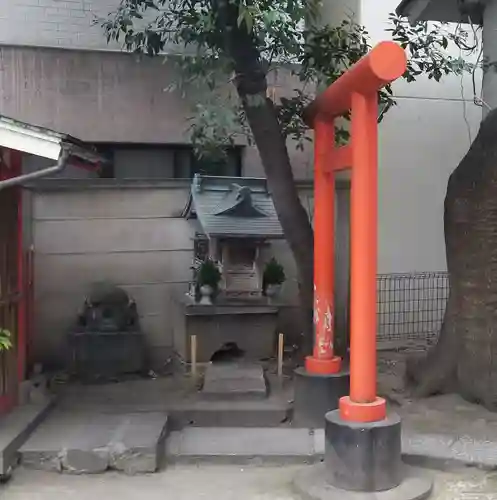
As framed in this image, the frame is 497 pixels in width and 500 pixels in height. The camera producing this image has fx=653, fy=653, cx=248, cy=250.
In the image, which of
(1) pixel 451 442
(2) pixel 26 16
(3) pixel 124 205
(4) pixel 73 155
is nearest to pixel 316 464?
(1) pixel 451 442

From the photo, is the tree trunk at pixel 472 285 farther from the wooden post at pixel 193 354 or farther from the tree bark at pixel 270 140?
the wooden post at pixel 193 354

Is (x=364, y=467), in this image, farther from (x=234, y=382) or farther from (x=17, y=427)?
(x=17, y=427)

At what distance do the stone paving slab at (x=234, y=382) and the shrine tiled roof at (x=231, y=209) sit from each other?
1845mm

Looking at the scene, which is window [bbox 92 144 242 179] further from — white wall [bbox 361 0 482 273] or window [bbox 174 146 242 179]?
white wall [bbox 361 0 482 273]

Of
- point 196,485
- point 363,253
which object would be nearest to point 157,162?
point 363,253

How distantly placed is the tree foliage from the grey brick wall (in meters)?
0.58

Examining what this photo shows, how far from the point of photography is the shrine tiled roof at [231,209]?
29.9ft

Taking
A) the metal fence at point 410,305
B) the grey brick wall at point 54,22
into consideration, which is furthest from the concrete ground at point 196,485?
the grey brick wall at point 54,22

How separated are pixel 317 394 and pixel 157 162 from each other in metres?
5.30

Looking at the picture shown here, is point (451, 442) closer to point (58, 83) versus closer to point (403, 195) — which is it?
point (403, 195)

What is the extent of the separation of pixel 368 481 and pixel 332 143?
3.53 meters

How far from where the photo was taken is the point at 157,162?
10.9 m

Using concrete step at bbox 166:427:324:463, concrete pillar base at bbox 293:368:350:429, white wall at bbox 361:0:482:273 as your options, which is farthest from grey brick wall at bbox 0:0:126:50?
concrete step at bbox 166:427:324:463

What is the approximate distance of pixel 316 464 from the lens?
21.1 feet
